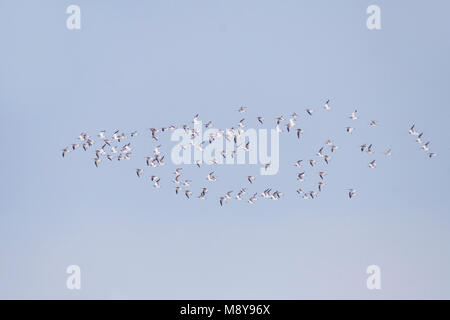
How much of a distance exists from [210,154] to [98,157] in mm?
2494

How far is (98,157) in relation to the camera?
28.8 meters

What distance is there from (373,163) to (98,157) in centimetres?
609

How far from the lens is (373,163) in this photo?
2850 cm
